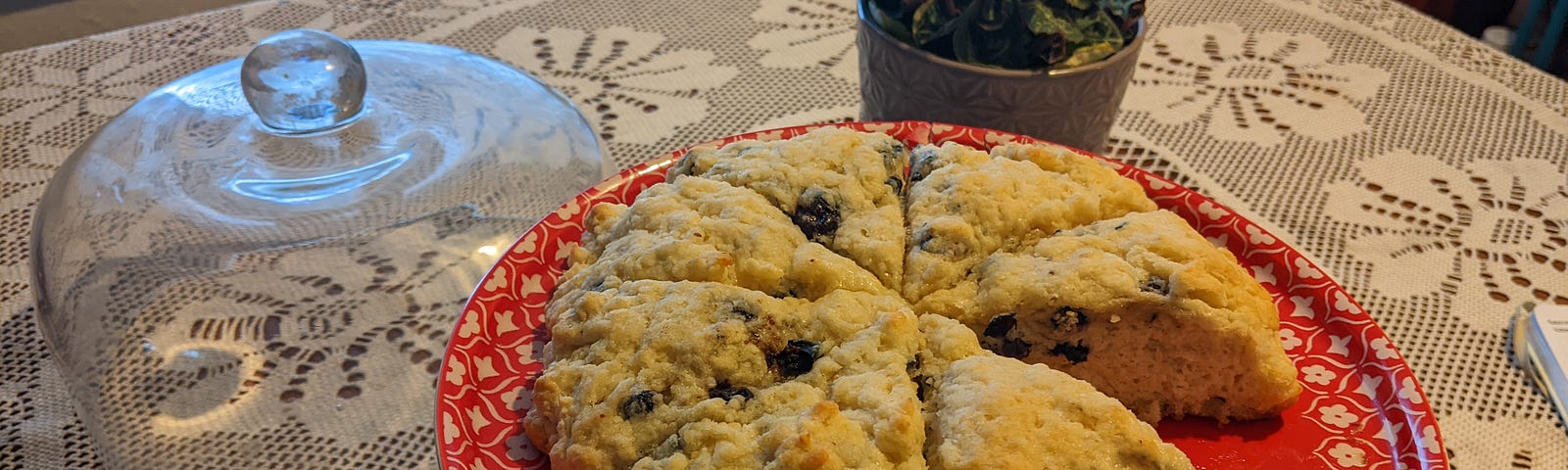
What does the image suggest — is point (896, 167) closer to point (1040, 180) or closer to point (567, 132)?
point (1040, 180)

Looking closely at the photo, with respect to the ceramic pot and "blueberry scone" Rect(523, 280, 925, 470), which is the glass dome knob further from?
the ceramic pot

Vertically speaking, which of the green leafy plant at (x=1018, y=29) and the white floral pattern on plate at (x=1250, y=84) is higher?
the green leafy plant at (x=1018, y=29)

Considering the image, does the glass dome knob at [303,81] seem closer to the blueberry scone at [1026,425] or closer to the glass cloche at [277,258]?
the glass cloche at [277,258]

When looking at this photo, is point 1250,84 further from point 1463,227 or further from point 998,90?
point 998,90

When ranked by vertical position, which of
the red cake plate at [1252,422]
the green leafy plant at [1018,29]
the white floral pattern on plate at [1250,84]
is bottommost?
the white floral pattern on plate at [1250,84]

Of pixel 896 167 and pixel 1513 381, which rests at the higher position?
pixel 896 167

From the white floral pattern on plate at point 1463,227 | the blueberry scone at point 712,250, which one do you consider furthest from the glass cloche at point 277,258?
the white floral pattern on plate at point 1463,227

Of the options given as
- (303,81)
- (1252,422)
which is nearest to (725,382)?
(1252,422)

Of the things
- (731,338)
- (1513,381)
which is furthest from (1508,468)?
(731,338)
